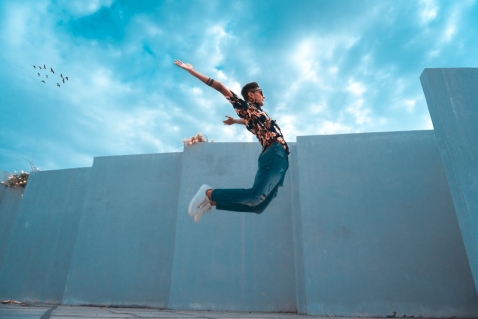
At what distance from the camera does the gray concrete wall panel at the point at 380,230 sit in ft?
16.4

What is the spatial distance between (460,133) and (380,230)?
2.28 metres

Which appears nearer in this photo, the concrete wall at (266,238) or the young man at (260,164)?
the young man at (260,164)

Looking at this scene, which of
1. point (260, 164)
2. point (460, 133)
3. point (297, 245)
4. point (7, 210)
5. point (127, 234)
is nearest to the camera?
point (260, 164)

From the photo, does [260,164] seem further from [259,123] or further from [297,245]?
[297,245]

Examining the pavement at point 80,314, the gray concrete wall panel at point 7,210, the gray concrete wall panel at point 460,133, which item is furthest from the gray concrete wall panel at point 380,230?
the gray concrete wall panel at point 7,210

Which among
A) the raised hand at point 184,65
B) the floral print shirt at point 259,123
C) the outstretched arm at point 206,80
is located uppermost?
the raised hand at point 184,65

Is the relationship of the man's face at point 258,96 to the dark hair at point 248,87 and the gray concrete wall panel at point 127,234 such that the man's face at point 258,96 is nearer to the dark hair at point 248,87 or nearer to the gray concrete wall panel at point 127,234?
the dark hair at point 248,87

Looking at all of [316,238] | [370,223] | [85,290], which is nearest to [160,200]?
[85,290]

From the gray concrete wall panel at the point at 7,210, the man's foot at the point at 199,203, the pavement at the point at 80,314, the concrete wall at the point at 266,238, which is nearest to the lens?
the pavement at the point at 80,314

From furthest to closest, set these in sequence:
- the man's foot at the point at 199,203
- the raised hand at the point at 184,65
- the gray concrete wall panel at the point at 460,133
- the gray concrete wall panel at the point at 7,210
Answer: the gray concrete wall panel at the point at 7,210, the gray concrete wall panel at the point at 460,133, the raised hand at the point at 184,65, the man's foot at the point at 199,203

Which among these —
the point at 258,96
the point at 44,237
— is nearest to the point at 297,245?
the point at 258,96

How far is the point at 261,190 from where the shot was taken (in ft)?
8.16

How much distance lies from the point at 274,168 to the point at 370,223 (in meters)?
3.66

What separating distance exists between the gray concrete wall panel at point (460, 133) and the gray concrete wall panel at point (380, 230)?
1.96m
